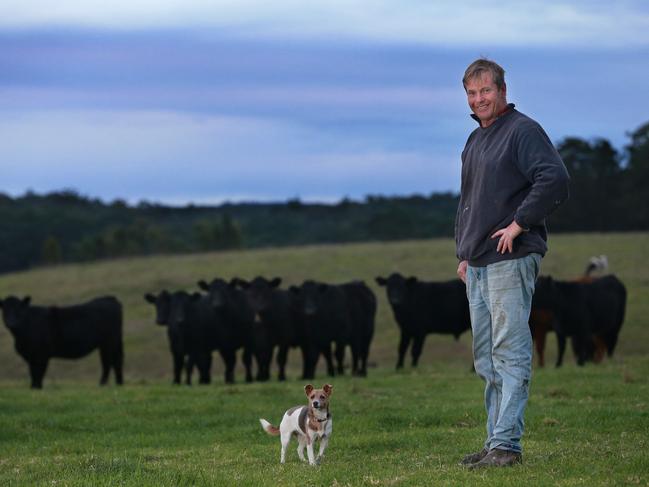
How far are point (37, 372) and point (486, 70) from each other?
671 inches

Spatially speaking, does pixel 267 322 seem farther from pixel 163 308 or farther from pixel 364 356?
pixel 163 308

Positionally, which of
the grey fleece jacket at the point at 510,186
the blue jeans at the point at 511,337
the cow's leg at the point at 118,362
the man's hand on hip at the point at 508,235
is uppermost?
the grey fleece jacket at the point at 510,186

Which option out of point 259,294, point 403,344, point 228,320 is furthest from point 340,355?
point 228,320

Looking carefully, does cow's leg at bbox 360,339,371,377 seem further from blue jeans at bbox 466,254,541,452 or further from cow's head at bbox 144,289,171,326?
blue jeans at bbox 466,254,541,452

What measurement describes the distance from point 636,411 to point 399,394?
4.73m

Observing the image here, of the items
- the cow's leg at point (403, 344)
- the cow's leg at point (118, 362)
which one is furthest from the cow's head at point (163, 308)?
the cow's leg at point (403, 344)

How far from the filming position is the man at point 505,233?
7.90m

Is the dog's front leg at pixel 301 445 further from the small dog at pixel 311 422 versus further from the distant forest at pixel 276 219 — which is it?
the distant forest at pixel 276 219

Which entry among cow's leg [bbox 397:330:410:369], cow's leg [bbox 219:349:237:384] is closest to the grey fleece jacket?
cow's leg [bbox 219:349:237:384]

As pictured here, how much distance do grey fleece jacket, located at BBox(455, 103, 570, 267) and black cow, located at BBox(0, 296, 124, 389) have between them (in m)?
16.2

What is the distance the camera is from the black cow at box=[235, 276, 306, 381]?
928 inches

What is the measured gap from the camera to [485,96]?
8.09 metres

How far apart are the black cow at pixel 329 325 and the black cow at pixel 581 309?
375 cm

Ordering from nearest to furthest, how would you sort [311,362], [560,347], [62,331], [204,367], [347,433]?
[347,433]
[311,362]
[204,367]
[560,347]
[62,331]
